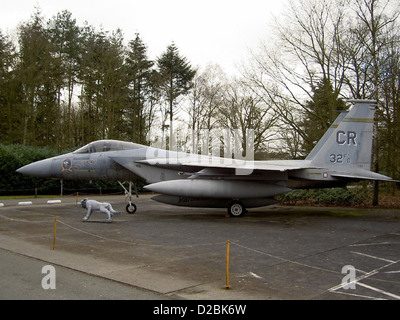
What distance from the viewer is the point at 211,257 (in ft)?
25.7

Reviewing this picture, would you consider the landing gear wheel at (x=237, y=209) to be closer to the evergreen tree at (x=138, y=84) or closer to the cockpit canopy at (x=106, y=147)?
the cockpit canopy at (x=106, y=147)

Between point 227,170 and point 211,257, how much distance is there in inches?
284

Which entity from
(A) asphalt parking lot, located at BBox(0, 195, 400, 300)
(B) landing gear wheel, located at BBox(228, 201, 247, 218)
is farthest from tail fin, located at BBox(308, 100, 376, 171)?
(B) landing gear wheel, located at BBox(228, 201, 247, 218)

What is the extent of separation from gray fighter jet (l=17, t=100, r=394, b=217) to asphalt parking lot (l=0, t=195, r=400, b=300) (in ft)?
5.01

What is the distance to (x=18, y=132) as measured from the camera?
97.8 ft

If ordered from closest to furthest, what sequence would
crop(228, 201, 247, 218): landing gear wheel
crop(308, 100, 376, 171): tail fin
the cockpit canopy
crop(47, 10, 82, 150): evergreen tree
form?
crop(228, 201, 247, 218): landing gear wheel, crop(308, 100, 376, 171): tail fin, the cockpit canopy, crop(47, 10, 82, 150): evergreen tree

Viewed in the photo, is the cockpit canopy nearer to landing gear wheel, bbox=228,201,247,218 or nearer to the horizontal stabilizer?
landing gear wheel, bbox=228,201,247,218

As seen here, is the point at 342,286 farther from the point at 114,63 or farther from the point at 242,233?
the point at 114,63

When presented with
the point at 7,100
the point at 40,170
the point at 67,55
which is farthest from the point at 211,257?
the point at 67,55

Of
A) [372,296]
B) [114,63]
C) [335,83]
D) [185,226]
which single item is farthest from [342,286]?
[114,63]

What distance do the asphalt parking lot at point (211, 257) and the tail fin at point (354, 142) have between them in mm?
2697

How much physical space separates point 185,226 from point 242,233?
2.38 metres

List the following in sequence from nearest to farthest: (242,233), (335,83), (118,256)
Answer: (118,256)
(242,233)
(335,83)

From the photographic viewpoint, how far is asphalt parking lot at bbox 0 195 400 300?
5523 millimetres
